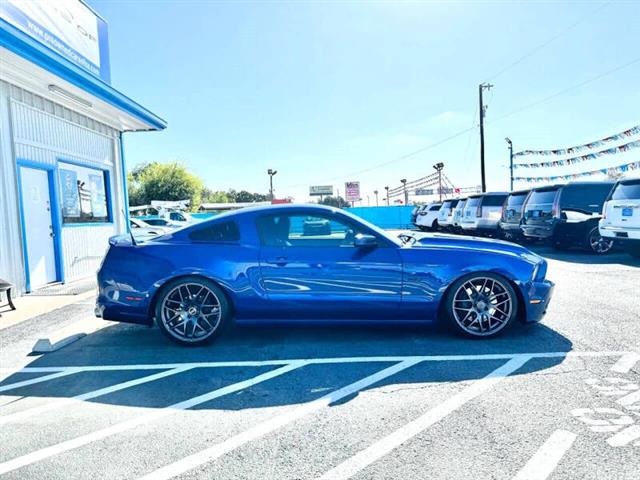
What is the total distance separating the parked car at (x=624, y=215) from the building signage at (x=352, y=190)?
2975cm

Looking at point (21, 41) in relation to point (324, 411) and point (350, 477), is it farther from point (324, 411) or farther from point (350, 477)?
point (350, 477)

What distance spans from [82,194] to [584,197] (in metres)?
11.7

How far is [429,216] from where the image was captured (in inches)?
834

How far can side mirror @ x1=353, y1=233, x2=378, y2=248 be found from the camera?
418 cm

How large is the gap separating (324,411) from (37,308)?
560cm

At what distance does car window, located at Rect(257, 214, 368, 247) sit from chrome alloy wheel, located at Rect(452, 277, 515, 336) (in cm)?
125

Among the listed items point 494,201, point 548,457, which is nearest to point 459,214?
point 494,201

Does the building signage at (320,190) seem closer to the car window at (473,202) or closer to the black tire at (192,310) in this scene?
the car window at (473,202)

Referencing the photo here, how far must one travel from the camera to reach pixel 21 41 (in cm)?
606

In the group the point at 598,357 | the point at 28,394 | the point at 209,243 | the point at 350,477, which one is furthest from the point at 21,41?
the point at 598,357

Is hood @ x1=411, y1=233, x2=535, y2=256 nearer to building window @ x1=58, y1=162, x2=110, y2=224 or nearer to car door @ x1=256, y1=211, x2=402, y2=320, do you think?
car door @ x1=256, y1=211, x2=402, y2=320

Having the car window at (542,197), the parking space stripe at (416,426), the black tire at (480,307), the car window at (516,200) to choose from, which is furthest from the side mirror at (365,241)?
the car window at (516,200)

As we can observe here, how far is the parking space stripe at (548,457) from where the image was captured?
2.18 metres

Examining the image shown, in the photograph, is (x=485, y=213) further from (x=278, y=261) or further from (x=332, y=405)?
(x=332, y=405)
